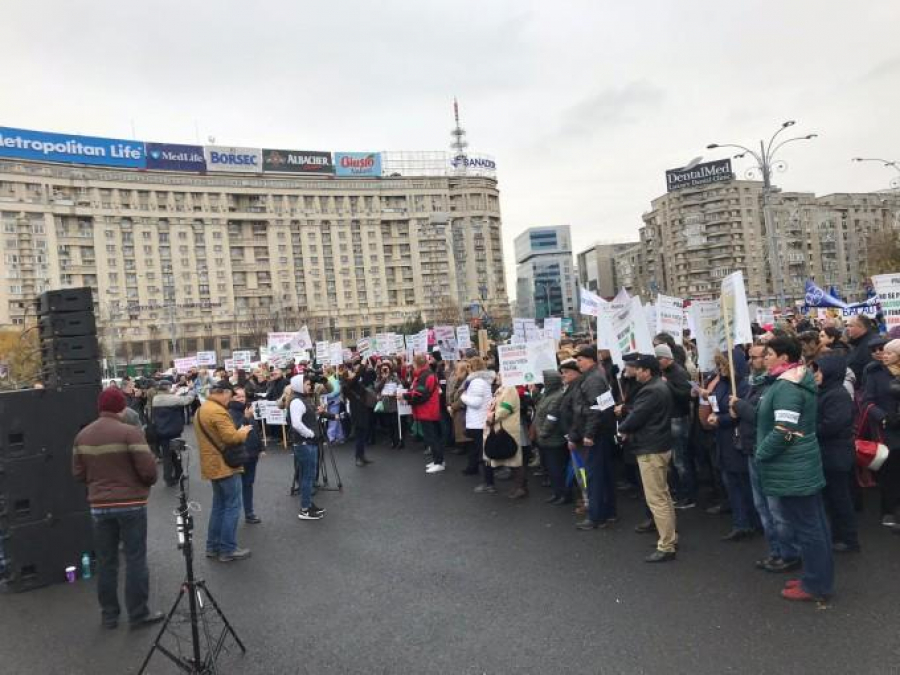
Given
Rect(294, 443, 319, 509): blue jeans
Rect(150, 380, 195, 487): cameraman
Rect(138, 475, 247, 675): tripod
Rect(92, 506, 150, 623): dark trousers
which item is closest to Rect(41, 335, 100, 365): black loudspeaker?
Rect(92, 506, 150, 623): dark trousers

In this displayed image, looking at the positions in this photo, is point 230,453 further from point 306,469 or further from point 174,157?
point 174,157

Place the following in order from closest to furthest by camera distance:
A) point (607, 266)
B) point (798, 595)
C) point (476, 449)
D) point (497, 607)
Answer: point (798, 595) < point (497, 607) < point (476, 449) < point (607, 266)

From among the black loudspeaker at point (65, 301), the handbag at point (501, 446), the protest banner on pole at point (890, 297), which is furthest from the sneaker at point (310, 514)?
the protest banner on pole at point (890, 297)

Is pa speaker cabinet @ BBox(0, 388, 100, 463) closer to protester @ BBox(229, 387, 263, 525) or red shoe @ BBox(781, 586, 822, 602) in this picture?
protester @ BBox(229, 387, 263, 525)

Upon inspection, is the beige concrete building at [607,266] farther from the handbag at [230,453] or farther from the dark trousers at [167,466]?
the handbag at [230,453]

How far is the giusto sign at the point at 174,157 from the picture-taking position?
311 feet

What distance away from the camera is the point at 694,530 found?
23.4 ft

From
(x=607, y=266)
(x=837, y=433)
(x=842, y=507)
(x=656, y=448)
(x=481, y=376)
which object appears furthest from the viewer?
(x=607, y=266)

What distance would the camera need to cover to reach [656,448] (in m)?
6.27

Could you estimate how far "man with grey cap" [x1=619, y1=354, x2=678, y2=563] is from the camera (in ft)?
20.6

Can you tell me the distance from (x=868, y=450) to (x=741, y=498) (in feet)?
4.69

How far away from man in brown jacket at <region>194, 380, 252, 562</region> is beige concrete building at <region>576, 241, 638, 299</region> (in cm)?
14318

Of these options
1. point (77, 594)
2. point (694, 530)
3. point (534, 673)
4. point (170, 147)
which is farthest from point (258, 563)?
point (170, 147)

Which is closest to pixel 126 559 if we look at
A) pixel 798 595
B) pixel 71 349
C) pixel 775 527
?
pixel 71 349
